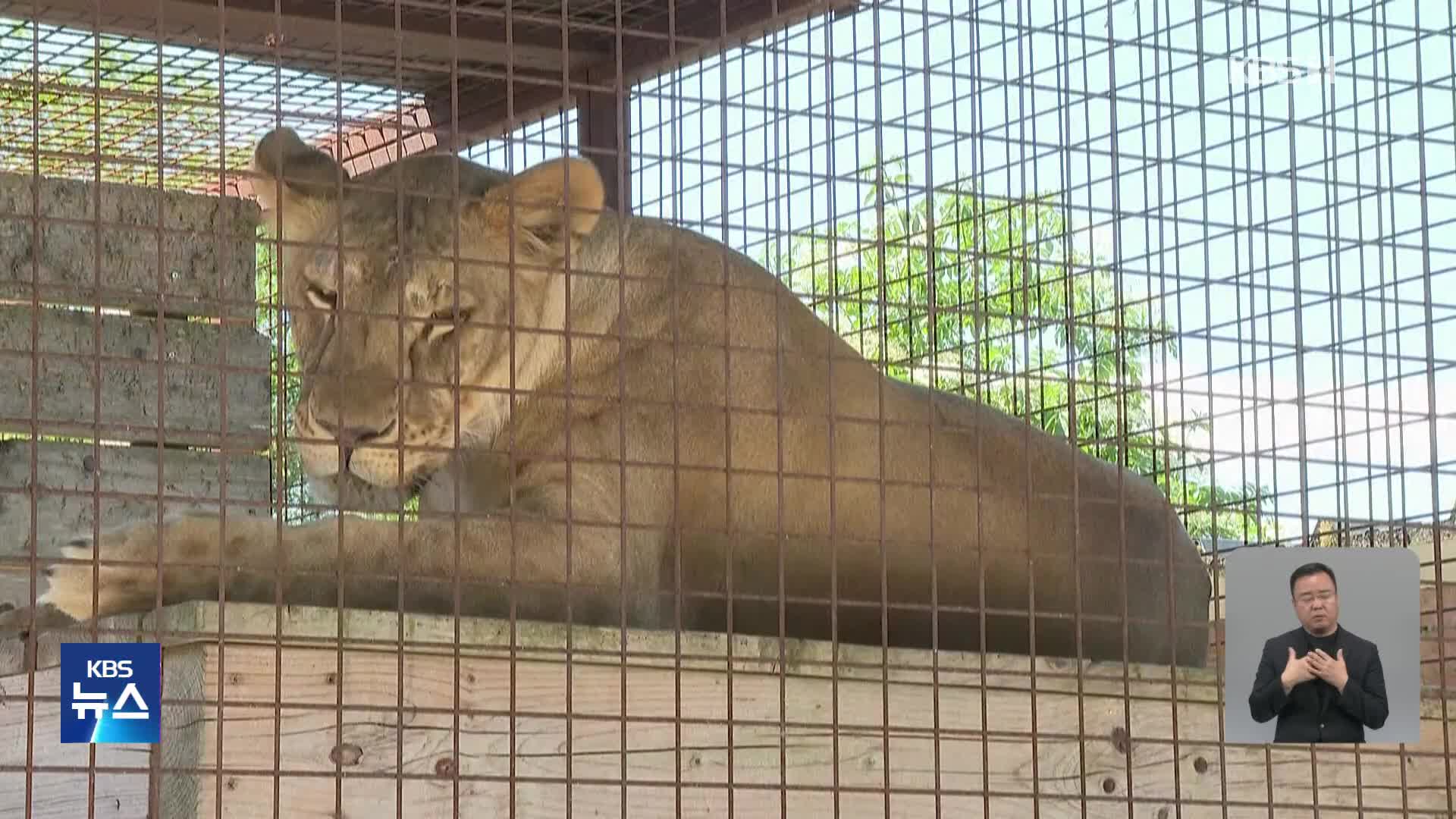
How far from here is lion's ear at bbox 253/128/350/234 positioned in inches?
137

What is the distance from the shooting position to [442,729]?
2740 millimetres

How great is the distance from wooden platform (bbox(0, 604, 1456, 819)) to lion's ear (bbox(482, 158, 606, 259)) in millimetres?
697

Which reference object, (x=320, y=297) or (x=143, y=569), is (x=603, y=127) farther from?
(x=143, y=569)

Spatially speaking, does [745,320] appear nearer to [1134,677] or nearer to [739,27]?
[739,27]

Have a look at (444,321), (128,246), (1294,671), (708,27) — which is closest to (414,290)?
(444,321)

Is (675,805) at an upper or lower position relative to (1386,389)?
lower

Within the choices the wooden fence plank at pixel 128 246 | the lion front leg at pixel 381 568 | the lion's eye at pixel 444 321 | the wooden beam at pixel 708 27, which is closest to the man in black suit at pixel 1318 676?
the lion front leg at pixel 381 568

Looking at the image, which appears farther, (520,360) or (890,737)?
(520,360)

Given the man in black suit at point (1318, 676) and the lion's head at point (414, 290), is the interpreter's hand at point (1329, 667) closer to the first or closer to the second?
the man in black suit at point (1318, 676)

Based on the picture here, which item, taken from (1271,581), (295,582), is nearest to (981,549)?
(1271,581)

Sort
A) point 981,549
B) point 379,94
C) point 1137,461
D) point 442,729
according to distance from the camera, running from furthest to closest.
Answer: point 1137,461
point 379,94
point 981,549
point 442,729

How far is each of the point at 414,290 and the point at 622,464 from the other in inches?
26.3

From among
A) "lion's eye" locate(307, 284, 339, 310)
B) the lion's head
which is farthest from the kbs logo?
"lion's eye" locate(307, 284, 339, 310)

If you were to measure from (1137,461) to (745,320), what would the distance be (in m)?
7.36
